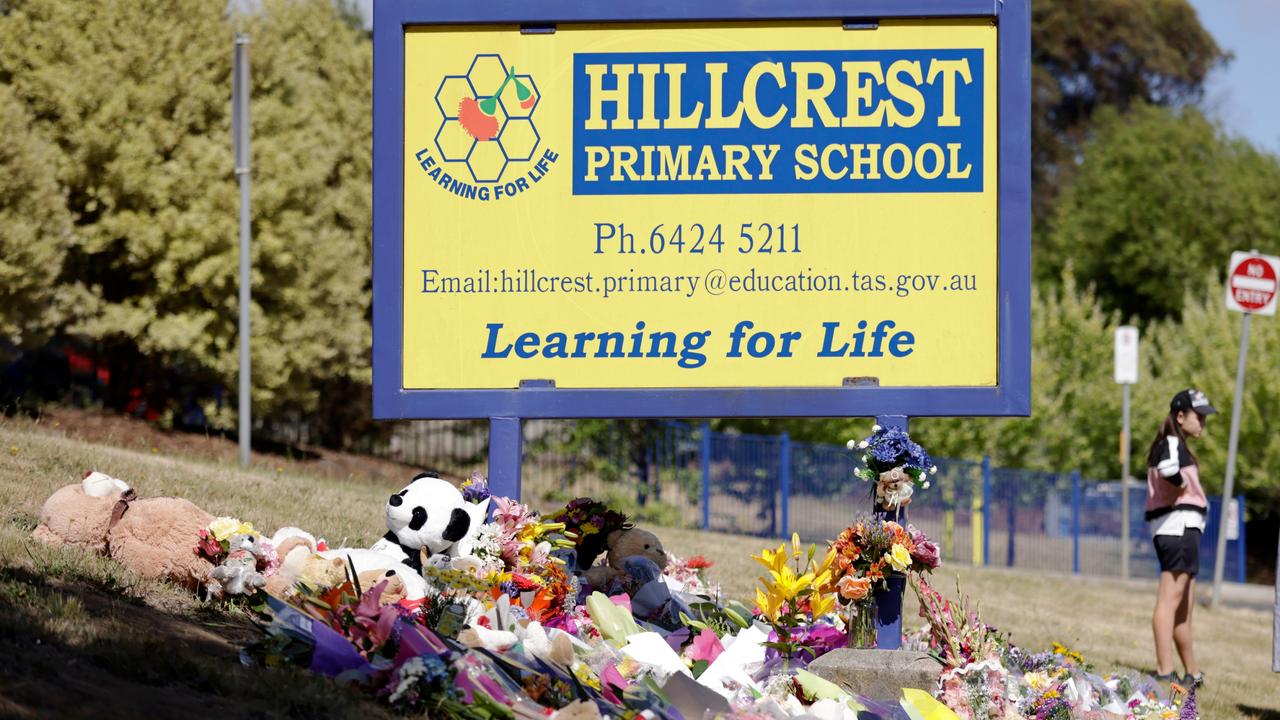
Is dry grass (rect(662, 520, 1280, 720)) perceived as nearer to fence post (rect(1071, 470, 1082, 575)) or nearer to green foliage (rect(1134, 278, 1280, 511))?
fence post (rect(1071, 470, 1082, 575))

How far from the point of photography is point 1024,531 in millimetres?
23078

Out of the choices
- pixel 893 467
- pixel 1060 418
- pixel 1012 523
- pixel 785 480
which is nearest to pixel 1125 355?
pixel 785 480

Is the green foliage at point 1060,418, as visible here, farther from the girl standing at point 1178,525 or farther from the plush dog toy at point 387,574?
the plush dog toy at point 387,574

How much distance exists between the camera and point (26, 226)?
16.5m

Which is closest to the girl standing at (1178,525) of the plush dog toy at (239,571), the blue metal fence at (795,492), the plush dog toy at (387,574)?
the plush dog toy at (387,574)

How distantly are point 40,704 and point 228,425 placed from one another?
56.4ft

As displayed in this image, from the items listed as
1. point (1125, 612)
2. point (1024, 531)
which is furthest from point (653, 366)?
point (1024, 531)

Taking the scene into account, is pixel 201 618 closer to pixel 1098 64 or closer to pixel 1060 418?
pixel 1060 418

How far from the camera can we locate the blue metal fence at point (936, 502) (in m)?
20.4

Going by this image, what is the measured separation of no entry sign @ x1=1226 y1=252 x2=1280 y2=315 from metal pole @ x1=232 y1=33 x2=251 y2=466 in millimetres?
10532

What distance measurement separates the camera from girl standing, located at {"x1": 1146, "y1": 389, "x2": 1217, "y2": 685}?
31.5ft

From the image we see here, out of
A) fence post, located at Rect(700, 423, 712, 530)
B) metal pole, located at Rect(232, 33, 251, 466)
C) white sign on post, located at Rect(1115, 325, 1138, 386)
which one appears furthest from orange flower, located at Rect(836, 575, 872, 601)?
fence post, located at Rect(700, 423, 712, 530)

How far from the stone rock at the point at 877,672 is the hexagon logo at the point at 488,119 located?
299cm

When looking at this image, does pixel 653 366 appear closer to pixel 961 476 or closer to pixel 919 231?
pixel 919 231
